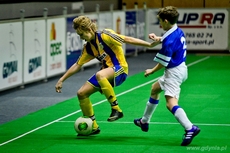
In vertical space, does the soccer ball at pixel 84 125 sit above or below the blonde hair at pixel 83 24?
below

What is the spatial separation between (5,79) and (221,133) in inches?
235

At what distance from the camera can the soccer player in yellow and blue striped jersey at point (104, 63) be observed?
933 cm

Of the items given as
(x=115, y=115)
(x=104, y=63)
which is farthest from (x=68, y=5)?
(x=115, y=115)

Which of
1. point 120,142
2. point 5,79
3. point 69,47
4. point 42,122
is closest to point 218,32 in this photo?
point 69,47

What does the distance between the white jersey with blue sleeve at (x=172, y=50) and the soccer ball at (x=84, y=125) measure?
4.86ft

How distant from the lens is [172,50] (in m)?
8.62

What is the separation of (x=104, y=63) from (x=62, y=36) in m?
7.44

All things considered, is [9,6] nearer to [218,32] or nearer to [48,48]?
[48,48]

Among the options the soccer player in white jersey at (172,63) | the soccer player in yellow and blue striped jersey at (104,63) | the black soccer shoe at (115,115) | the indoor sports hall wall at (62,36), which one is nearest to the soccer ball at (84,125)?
the soccer player in yellow and blue striped jersey at (104,63)

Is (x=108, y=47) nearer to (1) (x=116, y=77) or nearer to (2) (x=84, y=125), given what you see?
(1) (x=116, y=77)

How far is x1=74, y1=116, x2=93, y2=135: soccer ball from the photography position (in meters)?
9.47

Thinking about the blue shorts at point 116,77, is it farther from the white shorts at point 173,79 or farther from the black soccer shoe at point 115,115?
the white shorts at point 173,79

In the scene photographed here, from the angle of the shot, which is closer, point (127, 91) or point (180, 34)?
point (180, 34)

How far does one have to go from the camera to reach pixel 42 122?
1109 cm
